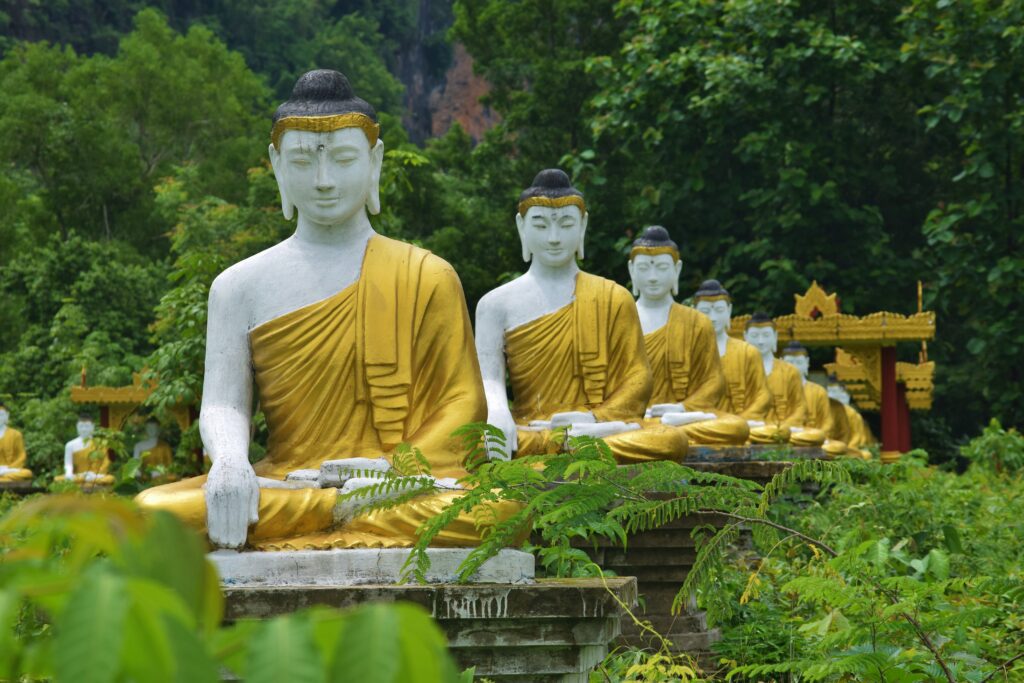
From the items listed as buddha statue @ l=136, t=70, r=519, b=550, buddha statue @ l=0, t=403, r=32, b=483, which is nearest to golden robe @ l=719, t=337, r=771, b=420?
buddha statue @ l=136, t=70, r=519, b=550

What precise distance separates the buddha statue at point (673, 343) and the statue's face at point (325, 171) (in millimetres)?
6315

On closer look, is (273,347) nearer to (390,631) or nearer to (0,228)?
(390,631)

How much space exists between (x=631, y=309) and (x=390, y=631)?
7.95 metres

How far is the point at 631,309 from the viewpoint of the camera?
9305 mm

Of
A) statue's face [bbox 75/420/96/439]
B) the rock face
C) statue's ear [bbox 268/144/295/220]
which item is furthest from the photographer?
the rock face

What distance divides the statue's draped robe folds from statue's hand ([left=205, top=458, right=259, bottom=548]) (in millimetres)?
586

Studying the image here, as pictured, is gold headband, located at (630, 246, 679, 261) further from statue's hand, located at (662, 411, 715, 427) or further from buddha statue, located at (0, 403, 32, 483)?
buddha statue, located at (0, 403, 32, 483)

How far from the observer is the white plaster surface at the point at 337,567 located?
4898 mm

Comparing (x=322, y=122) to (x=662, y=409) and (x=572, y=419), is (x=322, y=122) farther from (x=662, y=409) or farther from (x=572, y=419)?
(x=662, y=409)

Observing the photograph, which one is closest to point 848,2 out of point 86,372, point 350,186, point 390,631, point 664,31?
point 664,31

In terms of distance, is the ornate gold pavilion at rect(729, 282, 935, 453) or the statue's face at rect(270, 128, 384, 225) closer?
the statue's face at rect(270, 128, 384, 225)

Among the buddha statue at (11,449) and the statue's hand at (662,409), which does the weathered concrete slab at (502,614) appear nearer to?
the statue's hand at (662,409)

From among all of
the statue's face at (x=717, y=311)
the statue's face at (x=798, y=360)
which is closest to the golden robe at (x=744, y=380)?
the statue's face at (x=717, y=311)

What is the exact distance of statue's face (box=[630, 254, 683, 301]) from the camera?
40.4 ft
